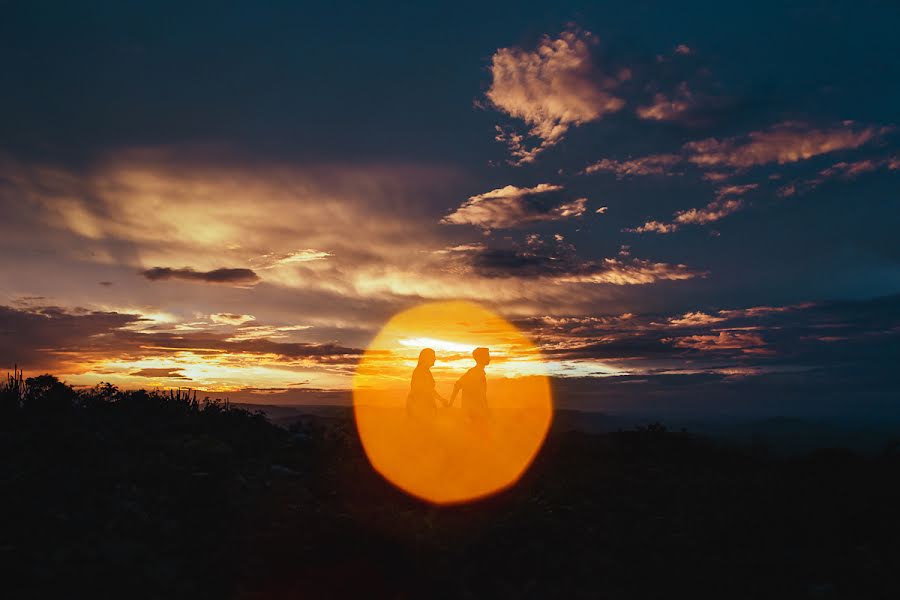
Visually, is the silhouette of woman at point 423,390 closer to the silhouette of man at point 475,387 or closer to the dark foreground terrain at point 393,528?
the silhouette of man at point 475,387

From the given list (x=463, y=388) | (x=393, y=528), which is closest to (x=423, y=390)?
(x=463, y=388)

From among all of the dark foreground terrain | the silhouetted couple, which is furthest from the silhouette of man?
the dark foreground terrain

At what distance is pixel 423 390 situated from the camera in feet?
71.1

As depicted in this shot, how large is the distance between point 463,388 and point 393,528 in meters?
9.61

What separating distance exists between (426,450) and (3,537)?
1222 centimetres

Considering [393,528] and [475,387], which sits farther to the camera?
[475,387]

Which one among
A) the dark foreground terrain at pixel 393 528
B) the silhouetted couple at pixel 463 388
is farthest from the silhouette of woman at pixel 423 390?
the dark foreground terrain at pixel 393 528

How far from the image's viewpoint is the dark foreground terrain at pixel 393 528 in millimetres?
9719

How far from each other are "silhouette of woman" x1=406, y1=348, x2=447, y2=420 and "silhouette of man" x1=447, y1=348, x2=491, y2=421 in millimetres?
860

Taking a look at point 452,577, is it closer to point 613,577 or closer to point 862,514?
point 613,577

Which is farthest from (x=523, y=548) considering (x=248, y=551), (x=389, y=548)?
(x=248, y=551)

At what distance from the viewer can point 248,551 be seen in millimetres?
10539

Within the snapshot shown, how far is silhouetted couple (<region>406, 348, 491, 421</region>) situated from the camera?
21641 mm

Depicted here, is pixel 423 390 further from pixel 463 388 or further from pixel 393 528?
pixel 393 528
